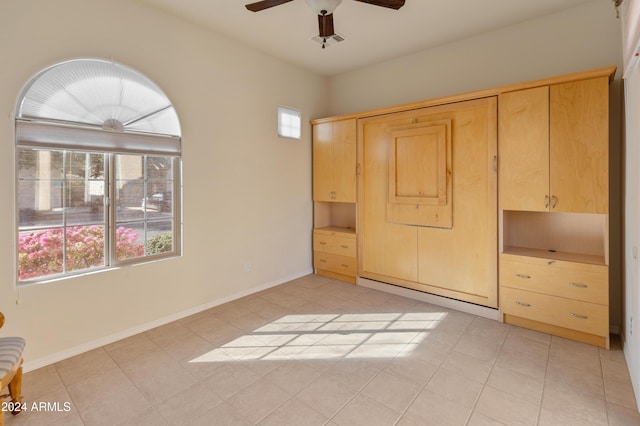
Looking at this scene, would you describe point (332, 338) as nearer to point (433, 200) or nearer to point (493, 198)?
point (433, 200)

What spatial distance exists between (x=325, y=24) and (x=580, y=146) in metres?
2.40

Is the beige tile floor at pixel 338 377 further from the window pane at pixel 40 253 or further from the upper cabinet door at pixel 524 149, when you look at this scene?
the upper cabinet door at pixel 524 149

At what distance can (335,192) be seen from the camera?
4516mm

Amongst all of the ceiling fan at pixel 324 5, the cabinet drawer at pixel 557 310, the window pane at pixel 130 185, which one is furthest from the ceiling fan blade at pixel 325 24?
the cabinet drawer at pixel 557 310

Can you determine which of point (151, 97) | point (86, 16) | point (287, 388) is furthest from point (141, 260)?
point (86, 16)

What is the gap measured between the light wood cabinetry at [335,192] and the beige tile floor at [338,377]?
131 cm

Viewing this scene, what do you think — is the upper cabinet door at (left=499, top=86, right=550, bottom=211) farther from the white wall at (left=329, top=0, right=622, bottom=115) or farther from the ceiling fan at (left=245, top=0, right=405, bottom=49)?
the ceiling fan at (left=245, top=0, right=405, bottom=49)

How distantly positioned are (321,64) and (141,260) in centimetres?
345

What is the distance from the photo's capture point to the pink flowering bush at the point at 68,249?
241 centimetres

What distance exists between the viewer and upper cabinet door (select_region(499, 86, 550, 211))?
283cm

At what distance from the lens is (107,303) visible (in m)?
2.77

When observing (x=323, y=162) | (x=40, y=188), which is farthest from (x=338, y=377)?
(x=323, y=162)

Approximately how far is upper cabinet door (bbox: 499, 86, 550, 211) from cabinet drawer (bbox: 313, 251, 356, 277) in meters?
2.06

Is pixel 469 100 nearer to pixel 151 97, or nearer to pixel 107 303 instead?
pixel 151 97
